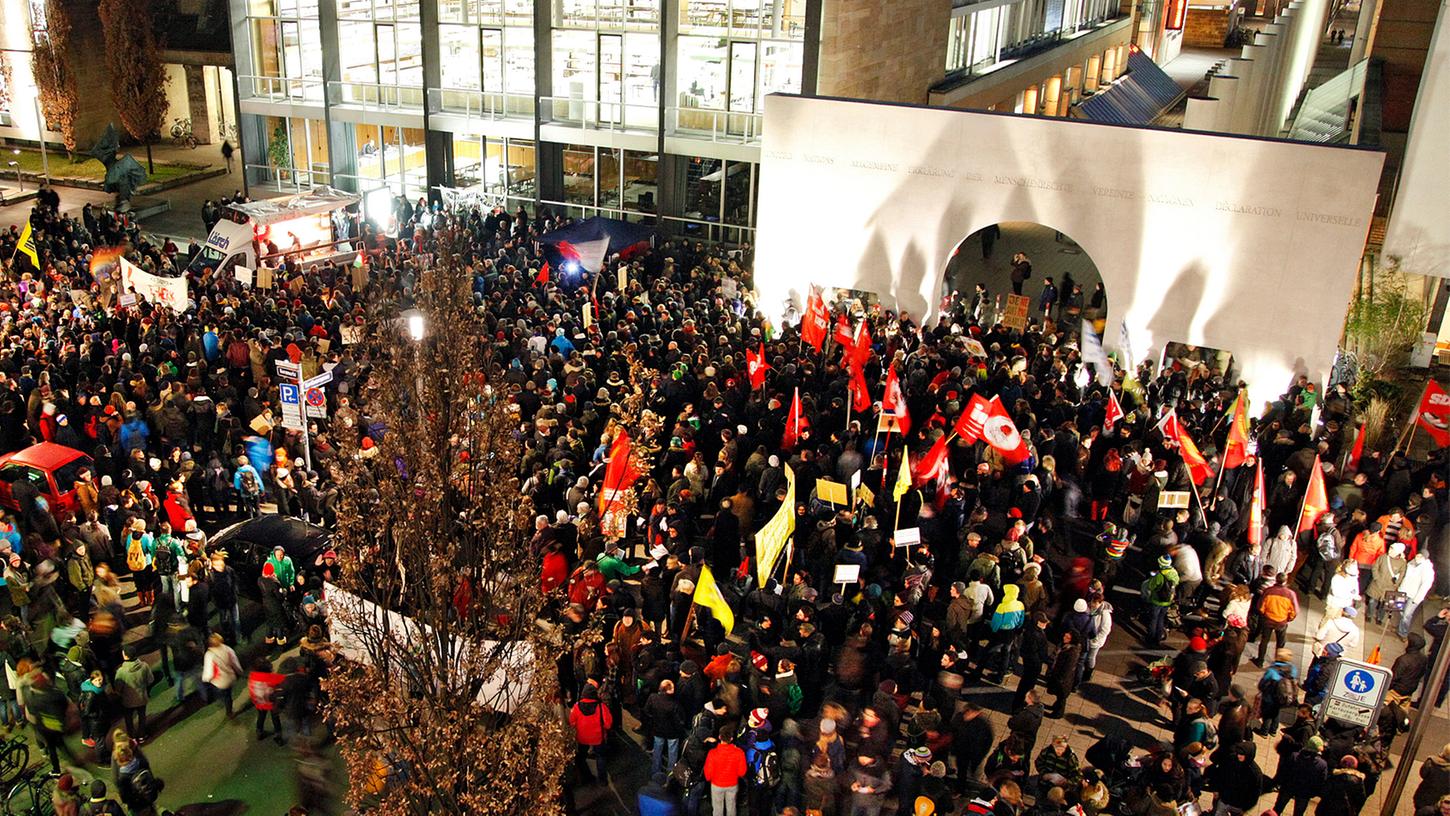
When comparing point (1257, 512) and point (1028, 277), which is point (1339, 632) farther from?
point (1028, 277)

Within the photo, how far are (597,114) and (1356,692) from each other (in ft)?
86.5

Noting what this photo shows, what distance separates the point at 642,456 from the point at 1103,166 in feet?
37.4

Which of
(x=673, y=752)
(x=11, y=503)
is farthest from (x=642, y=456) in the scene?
(x=11, y=503)

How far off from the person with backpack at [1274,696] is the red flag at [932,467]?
464cm

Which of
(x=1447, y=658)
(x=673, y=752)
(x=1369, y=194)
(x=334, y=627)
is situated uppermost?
(x=1369, y=194)

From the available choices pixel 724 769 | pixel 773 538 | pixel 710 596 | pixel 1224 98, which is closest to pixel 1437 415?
pixel 773 538

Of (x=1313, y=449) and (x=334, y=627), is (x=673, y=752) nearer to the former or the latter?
(x=334, y=627)

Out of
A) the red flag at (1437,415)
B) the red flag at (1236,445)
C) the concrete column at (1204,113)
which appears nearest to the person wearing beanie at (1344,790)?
the red flag at (1236,445)

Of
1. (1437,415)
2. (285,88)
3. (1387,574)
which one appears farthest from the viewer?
(285,88)

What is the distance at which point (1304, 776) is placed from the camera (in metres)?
10.8

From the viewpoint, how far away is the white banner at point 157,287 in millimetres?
21234

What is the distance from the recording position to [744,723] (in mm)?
11711

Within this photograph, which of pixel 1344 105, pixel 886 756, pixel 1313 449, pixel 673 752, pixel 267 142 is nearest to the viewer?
pixel 886 756

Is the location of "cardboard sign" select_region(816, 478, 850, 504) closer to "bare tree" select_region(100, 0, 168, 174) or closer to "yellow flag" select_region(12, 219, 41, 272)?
"yellow flag" select_region(12, 219, 41, 272)
